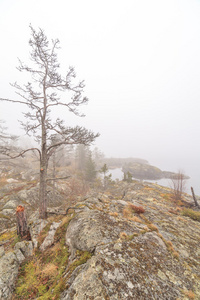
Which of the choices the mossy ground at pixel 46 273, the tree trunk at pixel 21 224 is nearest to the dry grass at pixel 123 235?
the mossy ground at pixel 46 273

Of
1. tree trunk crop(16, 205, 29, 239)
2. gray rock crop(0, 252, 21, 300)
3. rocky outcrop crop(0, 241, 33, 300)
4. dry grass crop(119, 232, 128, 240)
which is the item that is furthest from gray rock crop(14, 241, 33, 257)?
dry grass crop(119, 232, 128, 240)

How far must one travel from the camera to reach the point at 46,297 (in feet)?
12.1

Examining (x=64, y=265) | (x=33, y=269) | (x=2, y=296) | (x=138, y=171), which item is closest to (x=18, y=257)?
(x=33, y=269)

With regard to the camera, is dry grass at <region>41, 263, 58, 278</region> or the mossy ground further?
dry grass at <region>41, 263, 58, 278</region>

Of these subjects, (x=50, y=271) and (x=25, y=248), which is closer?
(x=50, y=271)

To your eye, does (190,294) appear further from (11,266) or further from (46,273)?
(11,266)

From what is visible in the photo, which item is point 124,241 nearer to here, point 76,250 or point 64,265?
point 76,250

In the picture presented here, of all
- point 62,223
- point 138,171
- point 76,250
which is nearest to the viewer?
point 76,250

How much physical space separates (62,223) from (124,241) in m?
4.07

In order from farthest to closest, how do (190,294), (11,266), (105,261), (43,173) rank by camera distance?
(43,173) → (11,266) → (105,261) → (190,294)

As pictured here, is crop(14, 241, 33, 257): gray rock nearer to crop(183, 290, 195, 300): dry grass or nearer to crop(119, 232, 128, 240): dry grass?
crop(119, 232, 128, 240): dry grass

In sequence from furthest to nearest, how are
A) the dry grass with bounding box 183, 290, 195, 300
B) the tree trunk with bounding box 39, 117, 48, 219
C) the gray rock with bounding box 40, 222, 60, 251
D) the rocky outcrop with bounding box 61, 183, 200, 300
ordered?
the tree trunk with bounding box 39, 117, 48, 219 < the gray rock with bounding box 40, 222, 60, 251 < the dry grass with bounding box 183, 290, 195, 300 < the rocky outcrop with bounding box 61, 183, 200, 300

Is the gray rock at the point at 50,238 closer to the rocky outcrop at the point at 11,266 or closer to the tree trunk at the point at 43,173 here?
the rocky outcrop at the point at 11,266

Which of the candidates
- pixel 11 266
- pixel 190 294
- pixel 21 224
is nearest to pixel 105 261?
pixel 190 294
